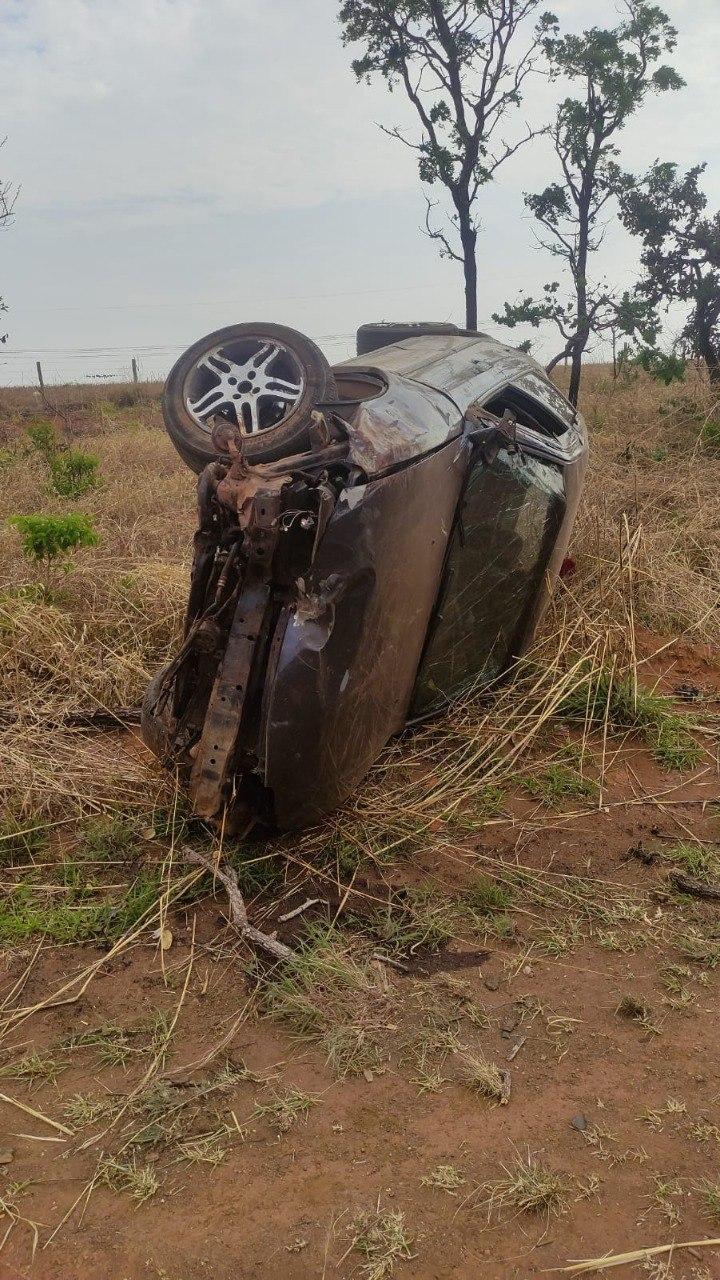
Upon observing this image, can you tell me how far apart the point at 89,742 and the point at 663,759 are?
2.62 metres

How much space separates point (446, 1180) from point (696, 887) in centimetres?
162

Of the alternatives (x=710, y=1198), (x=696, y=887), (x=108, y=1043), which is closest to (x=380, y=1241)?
(x=710, y=1198)

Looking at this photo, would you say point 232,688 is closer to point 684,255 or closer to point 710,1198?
point 710,1198

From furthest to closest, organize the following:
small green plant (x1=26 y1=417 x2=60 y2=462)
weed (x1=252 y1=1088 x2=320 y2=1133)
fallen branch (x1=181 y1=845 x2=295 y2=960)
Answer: small green plant (x1=26 y1=417 x2=60 y2=462) → fallen branch (x1=181 y1=845 x2=295 y2=960) → weed (x1=252 y1=1088 x2=320 y2=1133)

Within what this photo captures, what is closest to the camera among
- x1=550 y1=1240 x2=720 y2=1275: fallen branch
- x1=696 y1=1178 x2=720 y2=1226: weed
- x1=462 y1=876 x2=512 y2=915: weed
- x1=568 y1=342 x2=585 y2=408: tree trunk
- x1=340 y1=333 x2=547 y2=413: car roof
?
x1=550 y1=1240 x2=720 y2=1275: fallen branch

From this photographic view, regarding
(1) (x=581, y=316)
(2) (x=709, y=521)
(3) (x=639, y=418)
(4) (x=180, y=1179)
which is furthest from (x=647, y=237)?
(4) (x=180, y=1179)

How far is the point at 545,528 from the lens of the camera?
4.91 m

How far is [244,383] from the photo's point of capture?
3.61 metres

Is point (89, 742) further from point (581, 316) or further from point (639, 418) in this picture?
point (581, 316)

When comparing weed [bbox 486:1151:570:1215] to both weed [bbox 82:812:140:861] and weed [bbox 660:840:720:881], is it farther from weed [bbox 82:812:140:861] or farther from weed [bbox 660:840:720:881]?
weed [bbox 82:812:140:861]

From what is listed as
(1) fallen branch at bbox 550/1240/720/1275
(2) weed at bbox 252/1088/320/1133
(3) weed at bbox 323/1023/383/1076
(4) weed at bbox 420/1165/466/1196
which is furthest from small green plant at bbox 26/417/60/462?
(1) fallen branch at bbox 550/1240/720/1275

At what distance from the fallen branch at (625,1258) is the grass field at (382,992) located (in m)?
0.02

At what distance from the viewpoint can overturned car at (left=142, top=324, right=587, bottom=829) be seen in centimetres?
329

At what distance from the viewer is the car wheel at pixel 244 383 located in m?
3.58
